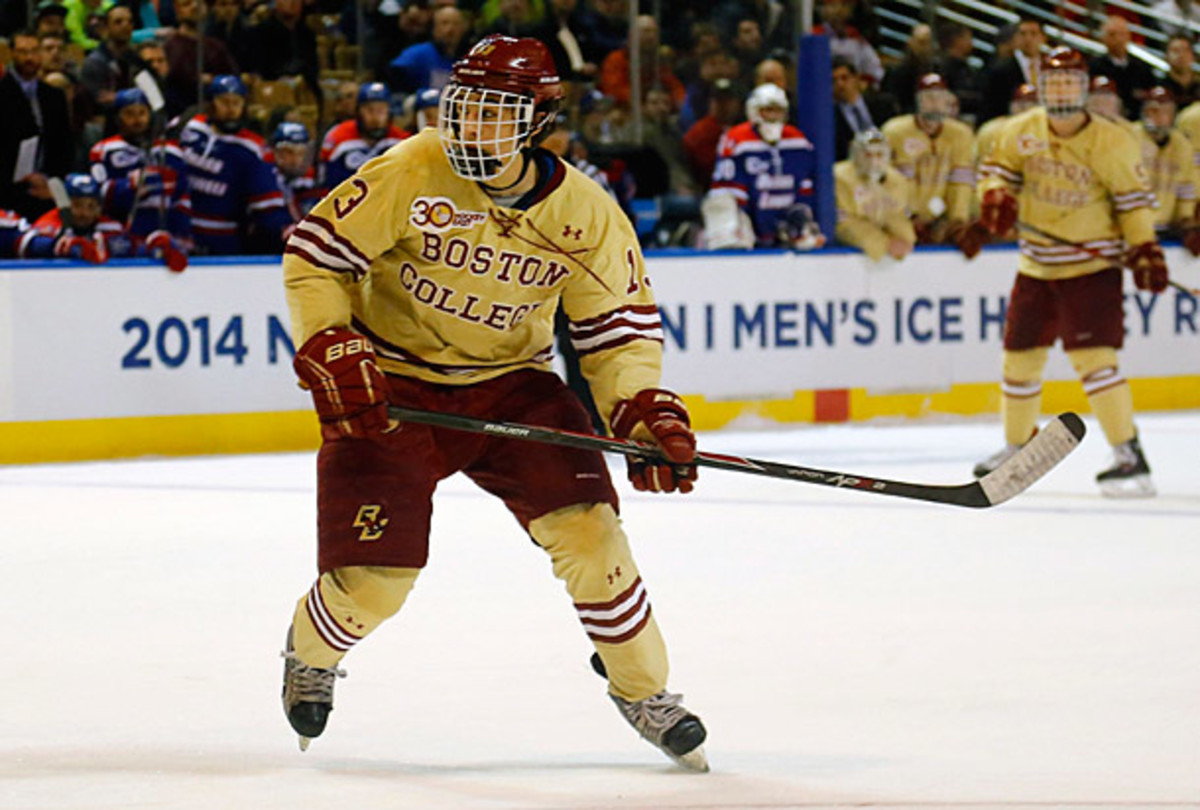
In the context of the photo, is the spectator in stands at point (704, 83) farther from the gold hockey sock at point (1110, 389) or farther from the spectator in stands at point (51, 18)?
the gold hockey sock at point (1110, 389)

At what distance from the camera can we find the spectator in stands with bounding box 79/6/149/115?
880 centimetres

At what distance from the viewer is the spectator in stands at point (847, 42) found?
10.8 meters

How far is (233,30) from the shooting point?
9258mm

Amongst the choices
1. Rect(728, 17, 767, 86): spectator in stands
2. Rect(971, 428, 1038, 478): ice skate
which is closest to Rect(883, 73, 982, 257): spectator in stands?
Rect(728, 17, 767, 86): spectator in stands

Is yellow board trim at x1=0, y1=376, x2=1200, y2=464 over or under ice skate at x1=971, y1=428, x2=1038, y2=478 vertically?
under

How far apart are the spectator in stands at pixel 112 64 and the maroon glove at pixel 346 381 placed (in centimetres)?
577

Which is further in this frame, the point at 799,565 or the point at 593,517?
the point at 799,565

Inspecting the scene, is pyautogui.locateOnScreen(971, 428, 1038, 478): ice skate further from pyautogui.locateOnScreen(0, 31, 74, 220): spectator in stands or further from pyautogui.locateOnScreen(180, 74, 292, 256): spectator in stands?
pyautogui.locateOnScreen(0, 31, 74, 220): spectator in stands

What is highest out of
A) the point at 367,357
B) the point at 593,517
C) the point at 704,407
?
the point at 367,357

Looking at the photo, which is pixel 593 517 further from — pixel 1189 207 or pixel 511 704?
pixel 1189 207

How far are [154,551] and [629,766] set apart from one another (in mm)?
2799

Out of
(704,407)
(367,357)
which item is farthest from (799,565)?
(704,407)

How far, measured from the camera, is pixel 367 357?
10.7ft

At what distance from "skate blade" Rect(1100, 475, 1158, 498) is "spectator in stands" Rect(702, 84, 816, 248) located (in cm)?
256
